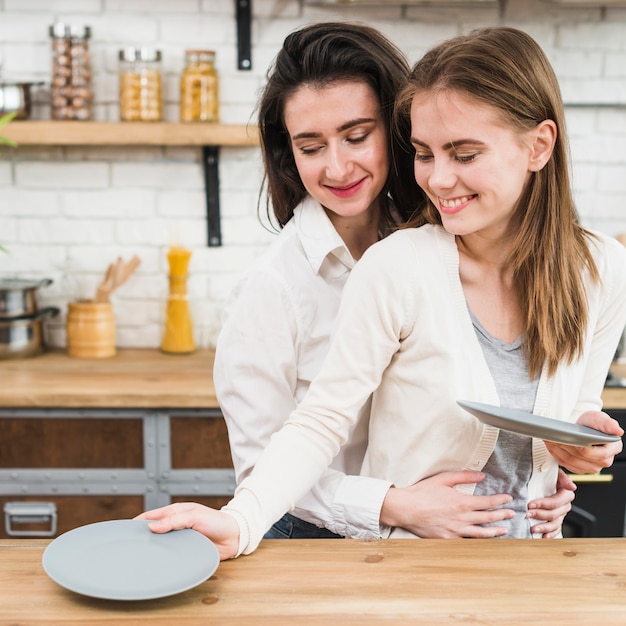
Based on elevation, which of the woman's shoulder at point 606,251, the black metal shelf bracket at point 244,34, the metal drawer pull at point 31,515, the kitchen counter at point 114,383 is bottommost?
the metal drawer pull at point 31,515

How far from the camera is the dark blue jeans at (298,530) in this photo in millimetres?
1437

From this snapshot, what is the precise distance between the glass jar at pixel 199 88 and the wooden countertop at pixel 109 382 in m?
0.79

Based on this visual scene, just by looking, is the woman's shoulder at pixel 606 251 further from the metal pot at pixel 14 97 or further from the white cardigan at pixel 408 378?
the metal pot at pixel 14 97

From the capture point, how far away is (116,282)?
2.71m

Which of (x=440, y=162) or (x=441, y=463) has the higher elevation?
(x=440, y=162)

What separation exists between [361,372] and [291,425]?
13 centimetres

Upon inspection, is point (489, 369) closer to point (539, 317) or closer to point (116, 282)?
point (539, 317)

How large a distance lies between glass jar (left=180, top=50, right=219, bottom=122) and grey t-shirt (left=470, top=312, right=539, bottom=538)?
1.64 m

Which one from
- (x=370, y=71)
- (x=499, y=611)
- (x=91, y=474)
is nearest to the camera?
(x=499, y=611)

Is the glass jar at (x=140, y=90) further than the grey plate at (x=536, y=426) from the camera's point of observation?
Yes

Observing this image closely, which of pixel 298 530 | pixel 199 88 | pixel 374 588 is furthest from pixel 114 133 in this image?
pixel 374 588

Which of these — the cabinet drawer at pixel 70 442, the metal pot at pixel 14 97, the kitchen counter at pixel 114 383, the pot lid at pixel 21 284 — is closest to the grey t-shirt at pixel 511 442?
the kitchen counter at pixel 114 383

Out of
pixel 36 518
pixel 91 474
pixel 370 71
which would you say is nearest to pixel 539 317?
pixel 370 71

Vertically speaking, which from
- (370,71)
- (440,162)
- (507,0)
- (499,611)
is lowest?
(499,611)
